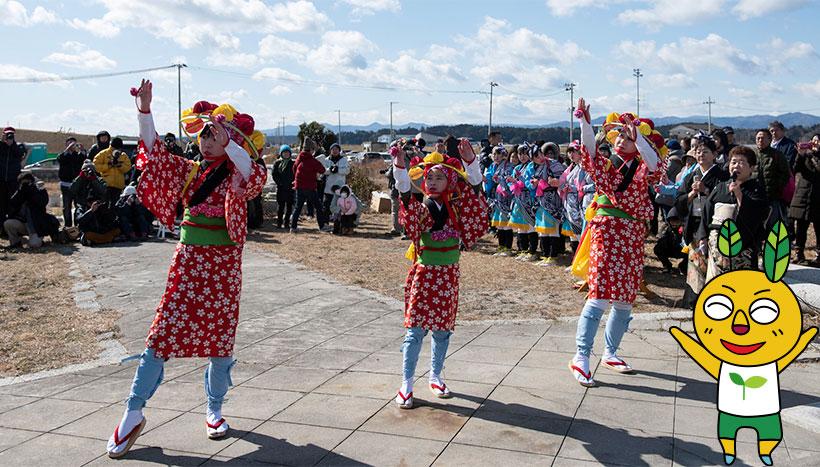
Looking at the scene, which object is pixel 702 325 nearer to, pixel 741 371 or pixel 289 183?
pixel 741 371

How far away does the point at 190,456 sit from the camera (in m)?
4.06

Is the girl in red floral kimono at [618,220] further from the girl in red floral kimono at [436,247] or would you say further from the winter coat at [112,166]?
the winter coat at [112,166]

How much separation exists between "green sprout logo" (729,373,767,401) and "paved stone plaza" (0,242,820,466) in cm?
88

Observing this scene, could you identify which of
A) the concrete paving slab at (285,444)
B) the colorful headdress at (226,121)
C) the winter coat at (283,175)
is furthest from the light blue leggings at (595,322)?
the winter coat at (283,175)

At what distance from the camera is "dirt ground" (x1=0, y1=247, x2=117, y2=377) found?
6.12 meters

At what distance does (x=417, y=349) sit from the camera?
196 inches

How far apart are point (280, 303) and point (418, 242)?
142 inches

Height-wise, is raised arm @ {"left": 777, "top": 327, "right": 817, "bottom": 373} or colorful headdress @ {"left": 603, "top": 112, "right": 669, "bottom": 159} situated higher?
colorful headdress @ {"left": 603, "top": 112, "right": 669, "bottom": 159}

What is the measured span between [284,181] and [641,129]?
36.0 feet

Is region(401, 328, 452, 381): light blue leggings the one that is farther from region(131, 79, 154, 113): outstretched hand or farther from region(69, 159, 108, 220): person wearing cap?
region(69, 159, 108, 220): person wearing cap

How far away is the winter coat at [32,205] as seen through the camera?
41.6 ft

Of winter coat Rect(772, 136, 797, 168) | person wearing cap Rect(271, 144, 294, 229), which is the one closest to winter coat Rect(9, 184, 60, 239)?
person wearing cap Rect(271, 144, 294, 229)

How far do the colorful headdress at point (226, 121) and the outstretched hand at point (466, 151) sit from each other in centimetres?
148

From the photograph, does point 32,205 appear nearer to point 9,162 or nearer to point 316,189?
point 9,162
